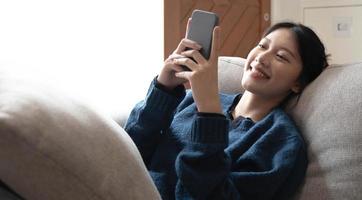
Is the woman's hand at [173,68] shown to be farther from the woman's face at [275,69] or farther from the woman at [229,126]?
the woman's face at [275,69]

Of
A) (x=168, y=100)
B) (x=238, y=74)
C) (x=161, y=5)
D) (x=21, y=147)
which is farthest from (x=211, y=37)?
(x=161, y=5)

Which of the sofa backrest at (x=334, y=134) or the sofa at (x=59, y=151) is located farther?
the sofa backrest at (x=334, y=134)

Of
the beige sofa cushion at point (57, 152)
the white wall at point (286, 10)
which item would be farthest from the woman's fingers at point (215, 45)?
the white wall at point (286, 10)

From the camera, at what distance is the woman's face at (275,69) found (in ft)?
3.87

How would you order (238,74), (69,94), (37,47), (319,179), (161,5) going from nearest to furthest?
(69,94), (319,179), (238,74), (37,47), (161,5)

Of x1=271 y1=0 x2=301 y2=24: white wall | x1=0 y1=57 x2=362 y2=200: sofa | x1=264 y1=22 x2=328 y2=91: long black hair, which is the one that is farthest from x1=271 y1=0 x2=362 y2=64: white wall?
x1=0 y1=57 x2=362 y2=200: sofa

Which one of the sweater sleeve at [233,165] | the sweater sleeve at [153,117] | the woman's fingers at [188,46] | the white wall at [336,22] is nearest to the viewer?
the sweater sleeve at [233,165]

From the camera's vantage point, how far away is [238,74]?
1.45 meters

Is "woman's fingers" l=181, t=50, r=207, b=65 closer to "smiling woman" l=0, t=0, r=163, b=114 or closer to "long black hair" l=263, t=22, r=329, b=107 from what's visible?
"long black hair" l=263, t=22, r=329, b=107

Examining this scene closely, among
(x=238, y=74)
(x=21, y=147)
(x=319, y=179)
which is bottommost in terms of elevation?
(x=319, y=179)

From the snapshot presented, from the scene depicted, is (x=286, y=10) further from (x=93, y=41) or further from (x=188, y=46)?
(x=188, y=46)

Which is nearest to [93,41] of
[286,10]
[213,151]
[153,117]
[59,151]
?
[153,117]

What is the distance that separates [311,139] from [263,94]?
194 millimetres

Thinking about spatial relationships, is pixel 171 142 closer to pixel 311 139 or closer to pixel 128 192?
pixel 311 139
